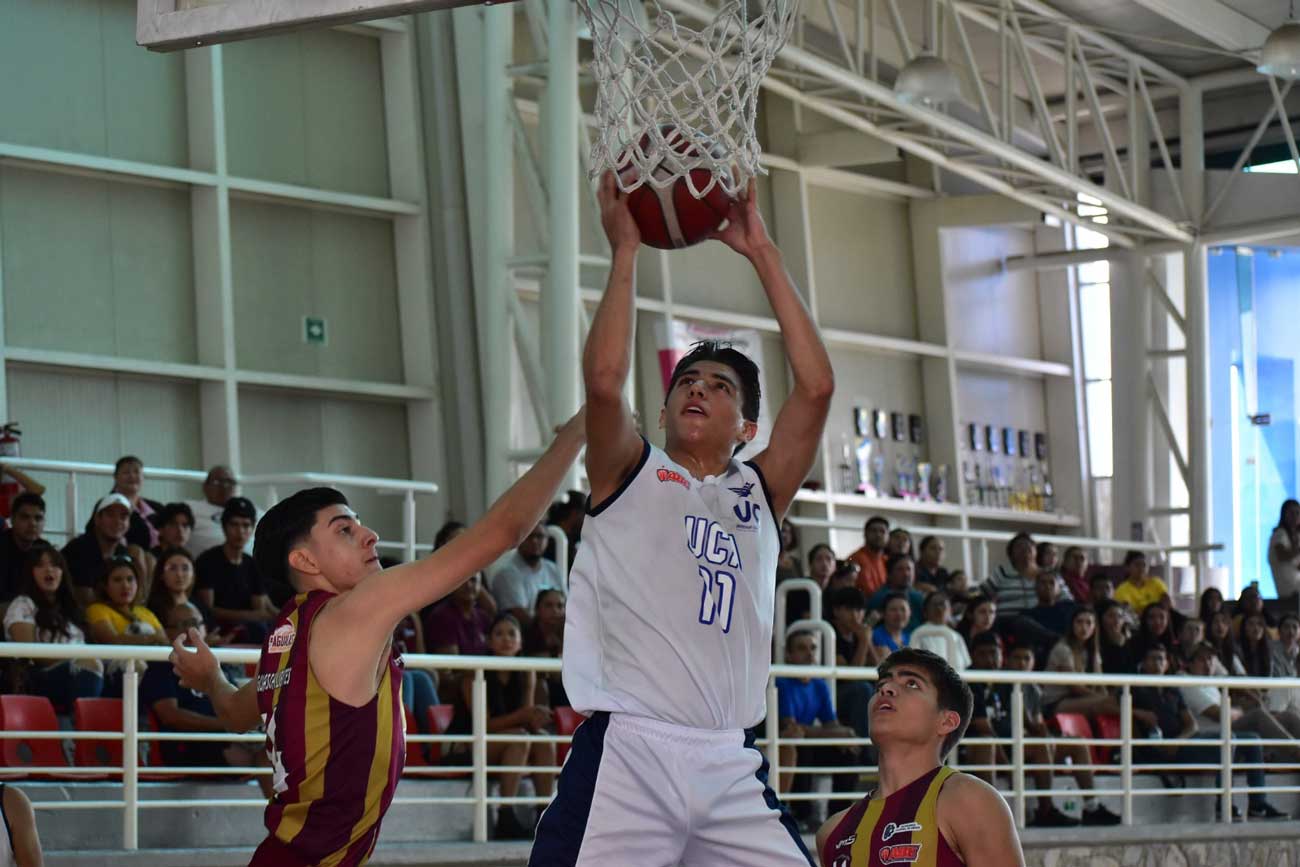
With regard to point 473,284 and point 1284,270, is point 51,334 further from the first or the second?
point 1284,270

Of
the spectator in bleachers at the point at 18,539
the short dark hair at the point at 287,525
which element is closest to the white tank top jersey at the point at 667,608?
the short dark hair at the point at 287,525

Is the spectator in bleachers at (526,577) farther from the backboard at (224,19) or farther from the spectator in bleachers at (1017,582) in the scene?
the backboard at (224,19)

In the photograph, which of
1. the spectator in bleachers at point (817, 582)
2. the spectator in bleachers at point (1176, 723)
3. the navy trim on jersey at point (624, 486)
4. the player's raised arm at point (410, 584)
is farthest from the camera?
the spectator in bleachers at point (1176, 723)

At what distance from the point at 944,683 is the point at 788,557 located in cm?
746

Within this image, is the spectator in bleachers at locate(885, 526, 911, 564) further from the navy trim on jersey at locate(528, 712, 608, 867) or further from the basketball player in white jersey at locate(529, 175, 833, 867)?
the navy trim on jersey at locate(528, 712, 608, 867)

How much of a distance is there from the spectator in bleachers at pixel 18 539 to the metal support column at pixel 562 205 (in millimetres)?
4530

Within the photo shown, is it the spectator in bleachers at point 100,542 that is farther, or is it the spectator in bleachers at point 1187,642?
the spectator in bleachers at point 1187,642

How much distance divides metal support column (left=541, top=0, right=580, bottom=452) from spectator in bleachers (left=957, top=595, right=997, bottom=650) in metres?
2.90

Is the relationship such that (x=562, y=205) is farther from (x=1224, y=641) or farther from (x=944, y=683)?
(x=944, y=683)

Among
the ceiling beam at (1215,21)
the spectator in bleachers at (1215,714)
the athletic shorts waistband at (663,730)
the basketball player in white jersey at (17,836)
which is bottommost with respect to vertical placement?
the spectator in bleachers at (1215,714)

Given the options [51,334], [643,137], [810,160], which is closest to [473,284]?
[51,334]

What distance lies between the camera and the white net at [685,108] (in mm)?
4086

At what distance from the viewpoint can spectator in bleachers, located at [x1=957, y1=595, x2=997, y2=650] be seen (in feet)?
37.8

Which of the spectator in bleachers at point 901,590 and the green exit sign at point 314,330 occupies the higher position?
the green exit sign at point 314,330
